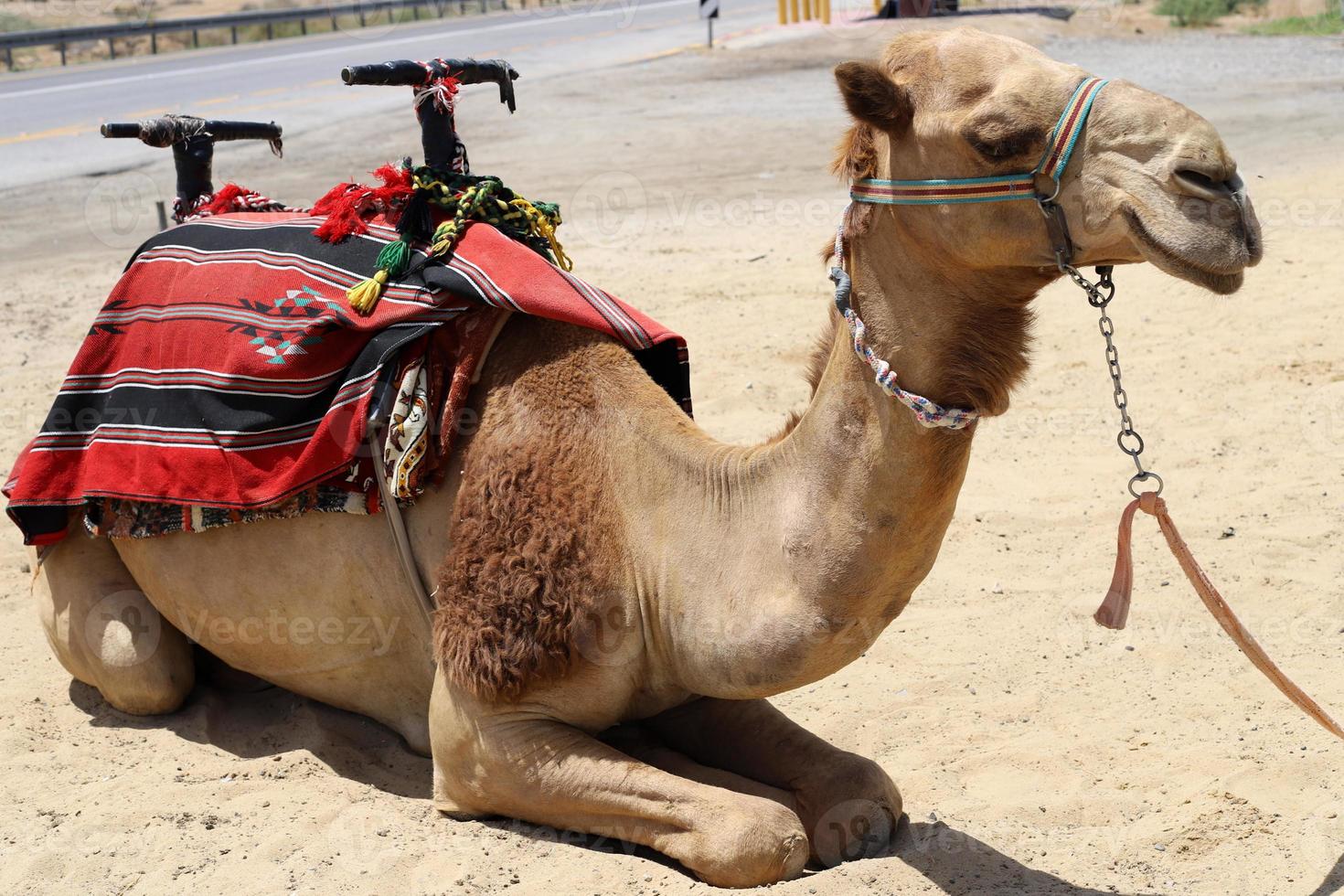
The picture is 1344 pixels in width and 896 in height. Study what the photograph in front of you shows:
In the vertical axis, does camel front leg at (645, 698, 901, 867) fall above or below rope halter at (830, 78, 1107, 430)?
below

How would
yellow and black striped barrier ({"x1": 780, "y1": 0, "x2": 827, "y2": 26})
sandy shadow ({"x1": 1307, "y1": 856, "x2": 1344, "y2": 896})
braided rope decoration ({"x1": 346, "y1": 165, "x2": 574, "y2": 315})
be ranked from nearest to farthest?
1. sandy shadow ({"x1": 1307, "y1": 856, "x2": 1344, "y2": 896})
2. braided rope decoration ({"x1": 346, "y1": 165, "x2": 574, "y2": 315})
3. yellow and black striped barrier ({"x1": 780, "y1": 0, "x2": 827, "y2": 26})

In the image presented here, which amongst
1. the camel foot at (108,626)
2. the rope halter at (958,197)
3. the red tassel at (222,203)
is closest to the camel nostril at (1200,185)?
the rope halter at (958,197)

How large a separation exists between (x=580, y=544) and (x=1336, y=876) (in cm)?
211

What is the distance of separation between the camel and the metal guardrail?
24.8 m

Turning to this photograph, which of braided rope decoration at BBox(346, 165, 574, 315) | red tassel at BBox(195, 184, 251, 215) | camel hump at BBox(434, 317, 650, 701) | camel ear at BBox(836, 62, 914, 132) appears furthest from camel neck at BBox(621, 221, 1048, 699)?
red tassel at BBox(195, 184, 251, 215)

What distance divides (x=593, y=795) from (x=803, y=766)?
0.62 metres

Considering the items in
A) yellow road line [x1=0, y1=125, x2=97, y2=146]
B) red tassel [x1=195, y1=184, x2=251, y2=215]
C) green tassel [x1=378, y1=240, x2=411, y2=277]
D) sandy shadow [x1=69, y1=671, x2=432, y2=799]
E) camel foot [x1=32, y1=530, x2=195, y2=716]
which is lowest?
sandy shadow [x1=69, y1=671, x2=432, y2=799]

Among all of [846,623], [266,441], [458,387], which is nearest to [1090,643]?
[846,623]

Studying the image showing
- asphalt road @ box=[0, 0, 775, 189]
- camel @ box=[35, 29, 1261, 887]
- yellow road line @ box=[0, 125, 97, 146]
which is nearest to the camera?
camel @ box=[35, 29, 1261, 887]

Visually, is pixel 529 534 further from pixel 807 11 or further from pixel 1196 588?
pixel 807 11

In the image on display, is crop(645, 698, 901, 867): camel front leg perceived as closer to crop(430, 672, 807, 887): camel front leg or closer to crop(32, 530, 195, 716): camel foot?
crop(430, 672, 807, 887): camel front leg

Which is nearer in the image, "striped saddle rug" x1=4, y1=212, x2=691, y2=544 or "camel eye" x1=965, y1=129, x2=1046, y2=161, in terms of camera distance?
"camel eye" x1=965, y1=129, x2=1046, y2=161

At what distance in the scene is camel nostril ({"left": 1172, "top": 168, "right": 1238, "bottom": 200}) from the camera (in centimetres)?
276

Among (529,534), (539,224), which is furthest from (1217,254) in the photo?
(539,224)
